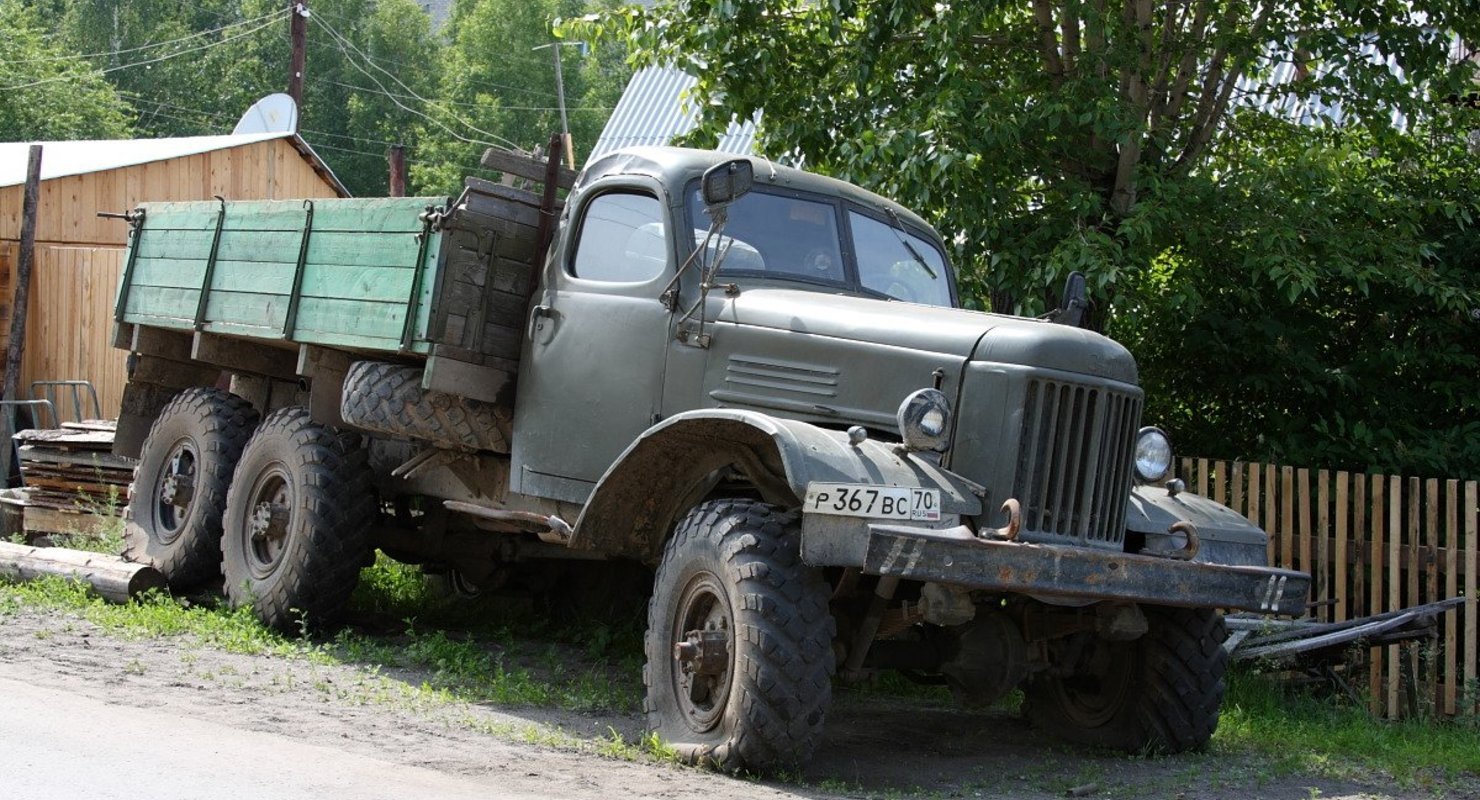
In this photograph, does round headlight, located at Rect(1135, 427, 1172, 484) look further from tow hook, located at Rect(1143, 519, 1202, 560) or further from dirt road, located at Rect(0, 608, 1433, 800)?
dirt road, located at Rect(0, 608, 1433, 800)

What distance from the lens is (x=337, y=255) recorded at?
29.7 ft

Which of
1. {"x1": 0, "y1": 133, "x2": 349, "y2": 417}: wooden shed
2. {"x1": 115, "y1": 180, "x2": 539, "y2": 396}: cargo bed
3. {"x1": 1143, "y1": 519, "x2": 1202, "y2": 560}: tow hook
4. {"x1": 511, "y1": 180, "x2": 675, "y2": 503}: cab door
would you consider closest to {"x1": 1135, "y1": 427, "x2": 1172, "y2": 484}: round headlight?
{"x1": 1143, "y1": 519, "x2": 1202, "y2": 560}: tow hook

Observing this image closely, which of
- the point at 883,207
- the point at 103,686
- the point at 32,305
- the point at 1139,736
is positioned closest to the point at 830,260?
the point at 883,207

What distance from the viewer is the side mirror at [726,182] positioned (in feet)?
22.8

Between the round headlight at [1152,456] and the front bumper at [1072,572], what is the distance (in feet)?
1.60

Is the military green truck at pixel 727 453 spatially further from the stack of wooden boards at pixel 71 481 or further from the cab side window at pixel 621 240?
the stack of wooden boards at pixel 71 481

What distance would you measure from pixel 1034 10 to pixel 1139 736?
18.3 feet

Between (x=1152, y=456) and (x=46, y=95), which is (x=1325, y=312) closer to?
(x=1152, y=456)

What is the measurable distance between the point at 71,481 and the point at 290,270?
4.23 metres

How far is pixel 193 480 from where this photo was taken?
10180 millimetres

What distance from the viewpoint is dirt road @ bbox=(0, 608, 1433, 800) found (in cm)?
554

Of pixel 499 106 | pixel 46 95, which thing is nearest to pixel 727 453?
pixel 46 95

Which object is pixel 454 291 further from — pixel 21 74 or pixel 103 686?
pixel 21 74

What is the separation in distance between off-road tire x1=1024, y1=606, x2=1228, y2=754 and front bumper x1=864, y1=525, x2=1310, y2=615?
19.2 inches
